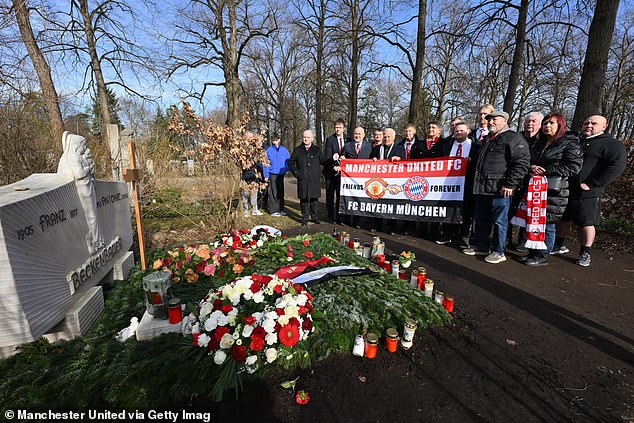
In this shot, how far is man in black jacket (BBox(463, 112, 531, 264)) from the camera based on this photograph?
400 centimetres

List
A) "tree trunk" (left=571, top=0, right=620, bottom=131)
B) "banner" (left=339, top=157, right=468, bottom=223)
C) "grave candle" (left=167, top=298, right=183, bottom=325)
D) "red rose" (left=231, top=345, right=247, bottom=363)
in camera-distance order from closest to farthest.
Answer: "red rose" (left=231, top=345, right=247, bottom=363)
"grave candle" (left=167, top=298, right=183, bottom=325)
"banner" (left=339, top=157, right=468, bottom=223)
"tree trunk" (left=571, top=0, right=620, bottom=131)

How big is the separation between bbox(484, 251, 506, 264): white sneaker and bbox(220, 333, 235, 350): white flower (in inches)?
156

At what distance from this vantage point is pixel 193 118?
507cm

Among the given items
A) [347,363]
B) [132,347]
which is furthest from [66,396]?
[347,363]

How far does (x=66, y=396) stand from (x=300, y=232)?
4532mm

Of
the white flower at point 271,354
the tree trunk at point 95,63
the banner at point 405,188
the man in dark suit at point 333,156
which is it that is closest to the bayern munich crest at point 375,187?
the banner at point 405,188

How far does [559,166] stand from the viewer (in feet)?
13.0

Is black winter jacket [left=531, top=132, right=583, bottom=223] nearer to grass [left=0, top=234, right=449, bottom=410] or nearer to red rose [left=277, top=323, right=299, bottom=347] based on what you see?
grass [left=0, top=234, right=449, bottom=410]

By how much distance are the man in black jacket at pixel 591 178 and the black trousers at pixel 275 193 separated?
5.82m

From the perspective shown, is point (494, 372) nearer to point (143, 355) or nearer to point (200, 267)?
point (143, 355)

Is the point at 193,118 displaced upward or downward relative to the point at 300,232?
upward

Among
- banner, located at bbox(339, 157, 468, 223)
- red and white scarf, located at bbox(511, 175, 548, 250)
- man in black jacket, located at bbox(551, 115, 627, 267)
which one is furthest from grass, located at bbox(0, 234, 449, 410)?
man in black jacket, located at bbox(551, 115, 627, 267)

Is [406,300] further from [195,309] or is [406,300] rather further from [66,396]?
[66,396]

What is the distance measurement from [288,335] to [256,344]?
0.24m
